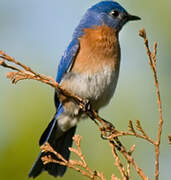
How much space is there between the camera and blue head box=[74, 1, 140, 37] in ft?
20.1

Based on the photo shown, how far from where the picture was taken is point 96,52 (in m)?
5.53

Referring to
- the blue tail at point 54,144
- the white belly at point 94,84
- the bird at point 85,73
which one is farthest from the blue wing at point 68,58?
the blue tail at point 54,144

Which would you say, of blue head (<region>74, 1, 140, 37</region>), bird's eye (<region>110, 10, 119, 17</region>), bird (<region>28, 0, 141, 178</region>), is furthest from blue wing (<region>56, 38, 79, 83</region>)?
bird's eye (<region>110, 10, 119, 17</region>)

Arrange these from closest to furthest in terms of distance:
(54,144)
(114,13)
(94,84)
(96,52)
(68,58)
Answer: (94,84) < (96,52) < (68,58) < (54,144) < (114,13)

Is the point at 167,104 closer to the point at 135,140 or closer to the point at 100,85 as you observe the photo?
the point at 135,140

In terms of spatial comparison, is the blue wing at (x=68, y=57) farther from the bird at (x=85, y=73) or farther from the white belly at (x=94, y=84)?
the white belly at (x=94, y=84)

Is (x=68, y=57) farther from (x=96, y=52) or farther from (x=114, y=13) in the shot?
(x=114, y=13)

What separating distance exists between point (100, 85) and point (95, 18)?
130 cm

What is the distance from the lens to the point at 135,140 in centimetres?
763

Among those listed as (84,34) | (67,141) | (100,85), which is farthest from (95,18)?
(67,141)

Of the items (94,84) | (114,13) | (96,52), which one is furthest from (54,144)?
(114,13)

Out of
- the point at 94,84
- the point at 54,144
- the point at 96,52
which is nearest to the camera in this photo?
the point at 94,84

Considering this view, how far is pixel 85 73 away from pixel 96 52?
36cm

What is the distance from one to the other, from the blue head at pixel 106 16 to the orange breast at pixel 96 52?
0.26 metres
